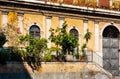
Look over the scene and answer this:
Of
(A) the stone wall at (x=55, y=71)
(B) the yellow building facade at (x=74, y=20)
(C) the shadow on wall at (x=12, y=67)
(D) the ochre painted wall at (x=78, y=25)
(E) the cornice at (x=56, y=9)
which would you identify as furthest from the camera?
(D) the ochre painted wall at (x=78, y=25)

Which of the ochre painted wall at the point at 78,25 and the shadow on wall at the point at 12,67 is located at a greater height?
the ochre painted wall at the point at 78,25

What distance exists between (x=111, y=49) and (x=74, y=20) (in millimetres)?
4780

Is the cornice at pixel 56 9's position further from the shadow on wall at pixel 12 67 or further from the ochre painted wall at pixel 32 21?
the shadow on wall at pixel 12 67

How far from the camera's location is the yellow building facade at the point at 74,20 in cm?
3155

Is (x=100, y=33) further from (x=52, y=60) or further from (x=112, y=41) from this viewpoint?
(x=52, y=60)

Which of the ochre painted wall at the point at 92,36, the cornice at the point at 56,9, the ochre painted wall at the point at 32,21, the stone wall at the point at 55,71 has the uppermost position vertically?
the cornice at the point at 56,9

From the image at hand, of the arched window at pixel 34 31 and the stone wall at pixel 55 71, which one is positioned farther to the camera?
the arched window at pixel 34 31

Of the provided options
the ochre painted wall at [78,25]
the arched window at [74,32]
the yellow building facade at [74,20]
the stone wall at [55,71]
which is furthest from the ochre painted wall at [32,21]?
the stone wall at [55,71]

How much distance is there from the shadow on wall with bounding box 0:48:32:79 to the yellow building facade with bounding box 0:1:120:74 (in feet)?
13.1

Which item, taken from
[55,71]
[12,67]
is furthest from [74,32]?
[12,67]

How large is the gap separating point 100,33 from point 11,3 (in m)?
8.84

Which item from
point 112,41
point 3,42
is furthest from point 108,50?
point 3,42

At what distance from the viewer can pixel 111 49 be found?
120 ft

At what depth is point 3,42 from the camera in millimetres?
28172
